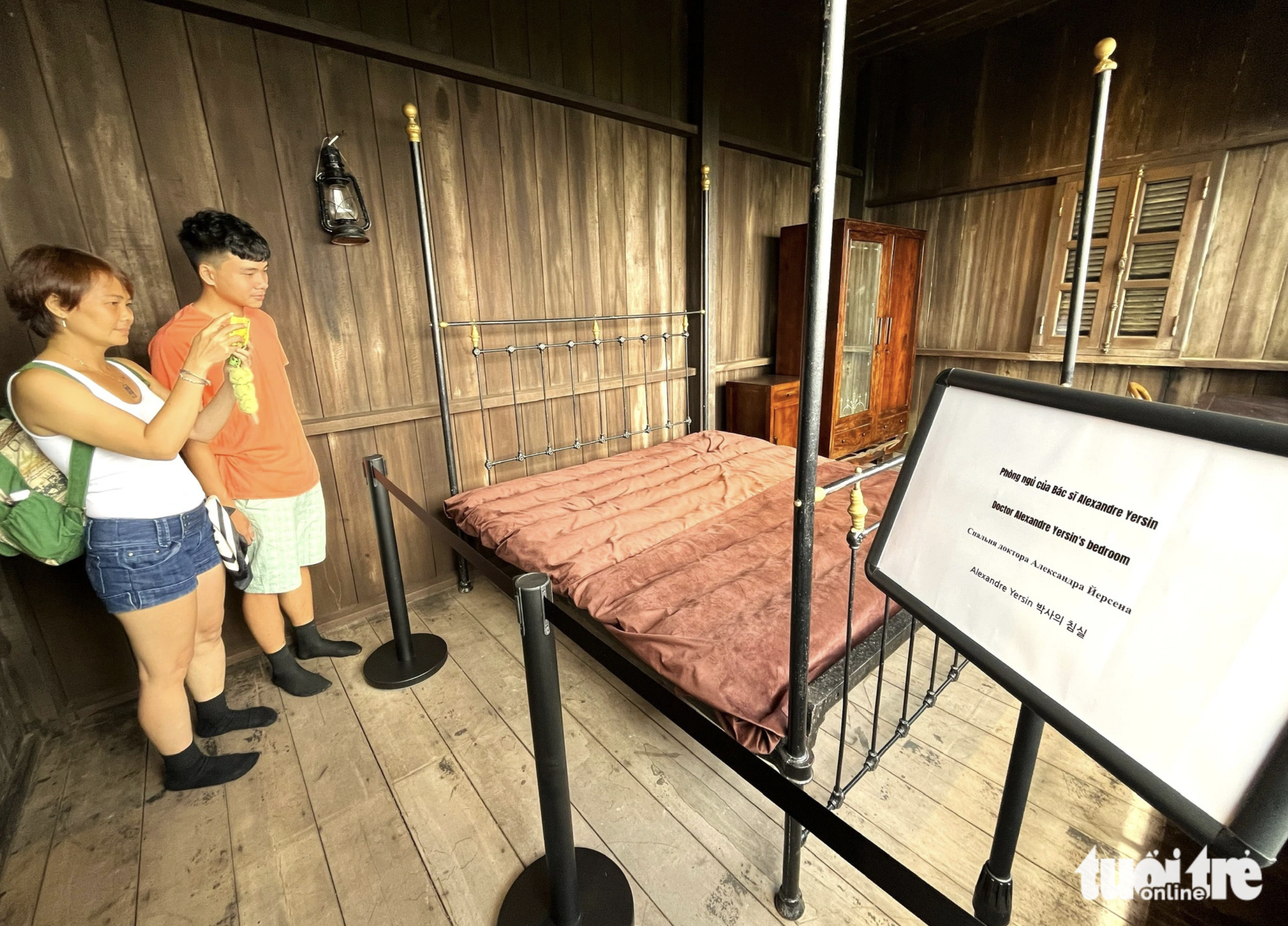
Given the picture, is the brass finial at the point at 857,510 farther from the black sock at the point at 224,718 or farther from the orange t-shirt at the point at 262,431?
the black sock at the point at 224,718

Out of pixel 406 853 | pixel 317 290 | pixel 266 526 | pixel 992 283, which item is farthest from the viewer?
pixel 992 283

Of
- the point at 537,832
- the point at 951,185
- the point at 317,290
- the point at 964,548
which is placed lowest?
the point at 537,832

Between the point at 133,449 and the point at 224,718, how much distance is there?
0.99 m

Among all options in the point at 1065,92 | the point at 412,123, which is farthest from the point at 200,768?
the point at 1065,92

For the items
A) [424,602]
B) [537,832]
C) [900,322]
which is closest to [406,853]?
[537,832]

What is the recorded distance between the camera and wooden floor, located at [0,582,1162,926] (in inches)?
50.8

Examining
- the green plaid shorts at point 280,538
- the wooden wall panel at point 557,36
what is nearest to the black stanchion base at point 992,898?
the green plaid shorts at point 280,538

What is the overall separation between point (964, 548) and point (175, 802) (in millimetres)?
2113

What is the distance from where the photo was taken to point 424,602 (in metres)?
2.61

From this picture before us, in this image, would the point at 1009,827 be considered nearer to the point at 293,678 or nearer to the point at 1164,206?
the point at 293,678

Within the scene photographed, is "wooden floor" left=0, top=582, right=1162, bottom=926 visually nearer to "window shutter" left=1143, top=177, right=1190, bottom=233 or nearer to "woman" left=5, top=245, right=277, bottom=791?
"woman" left=5, top=245, right=277, bottom=791

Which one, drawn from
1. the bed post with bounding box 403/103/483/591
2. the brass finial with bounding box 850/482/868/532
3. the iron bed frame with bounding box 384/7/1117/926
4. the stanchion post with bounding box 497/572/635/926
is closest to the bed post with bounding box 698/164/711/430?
the iron bed frame with bounding box 384/7/1117/926

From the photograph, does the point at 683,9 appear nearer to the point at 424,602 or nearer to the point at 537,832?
the point at 424,602

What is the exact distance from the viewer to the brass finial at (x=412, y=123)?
6.80 ft
